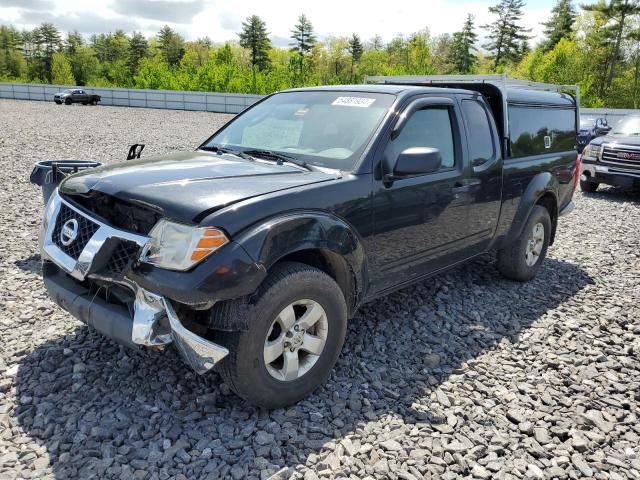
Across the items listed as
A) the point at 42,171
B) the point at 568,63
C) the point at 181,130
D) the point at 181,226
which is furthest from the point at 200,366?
the point at 568,63

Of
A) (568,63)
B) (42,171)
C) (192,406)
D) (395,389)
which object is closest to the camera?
(192,406)

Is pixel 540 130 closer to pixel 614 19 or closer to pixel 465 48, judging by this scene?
pixel 614 19

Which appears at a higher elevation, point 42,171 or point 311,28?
point 311,28

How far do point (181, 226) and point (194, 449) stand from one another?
1156mm

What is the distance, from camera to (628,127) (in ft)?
37.8

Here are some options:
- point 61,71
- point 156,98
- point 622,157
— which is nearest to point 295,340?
point 622,157

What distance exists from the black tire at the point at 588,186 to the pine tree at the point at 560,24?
61.5 meters

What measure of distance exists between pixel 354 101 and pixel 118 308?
2.22 meters

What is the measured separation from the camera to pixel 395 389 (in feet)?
11.3

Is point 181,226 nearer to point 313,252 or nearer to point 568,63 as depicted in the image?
point 313,252

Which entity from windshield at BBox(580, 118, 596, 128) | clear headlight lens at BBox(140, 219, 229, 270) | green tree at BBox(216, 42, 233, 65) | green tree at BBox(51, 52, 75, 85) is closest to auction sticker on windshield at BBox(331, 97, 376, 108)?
clear headlight lens at BBox(140, 219, 229, 270)

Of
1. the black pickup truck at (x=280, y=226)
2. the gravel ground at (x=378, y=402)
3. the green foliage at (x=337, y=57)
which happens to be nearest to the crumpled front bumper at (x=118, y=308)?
the black pickup truck at (x=280, y=226)

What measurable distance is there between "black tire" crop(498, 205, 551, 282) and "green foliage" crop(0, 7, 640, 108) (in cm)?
2382

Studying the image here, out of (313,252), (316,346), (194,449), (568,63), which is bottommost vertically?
(194,449)
